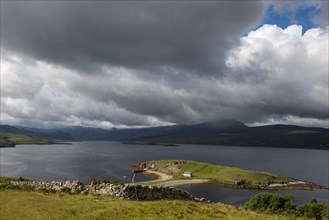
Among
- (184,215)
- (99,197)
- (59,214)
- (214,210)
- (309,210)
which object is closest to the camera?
(59,214)

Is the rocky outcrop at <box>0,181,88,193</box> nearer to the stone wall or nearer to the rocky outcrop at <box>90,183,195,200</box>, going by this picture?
the stone wall

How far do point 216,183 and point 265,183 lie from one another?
30.4 meters

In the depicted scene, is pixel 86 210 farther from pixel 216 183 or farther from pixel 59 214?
pixel 216 183

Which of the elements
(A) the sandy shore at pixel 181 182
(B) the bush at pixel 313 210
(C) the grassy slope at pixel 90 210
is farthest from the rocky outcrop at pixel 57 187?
(A) the sandy shore at pixel 181 182

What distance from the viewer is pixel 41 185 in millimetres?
47031

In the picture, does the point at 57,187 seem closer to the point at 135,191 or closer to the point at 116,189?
the point at 116,189

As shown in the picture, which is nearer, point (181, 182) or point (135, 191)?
point (135, 191)

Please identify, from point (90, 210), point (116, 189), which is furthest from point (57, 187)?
point (90, 210)

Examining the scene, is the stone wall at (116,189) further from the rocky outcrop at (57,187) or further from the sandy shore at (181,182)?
the sandy shore at (181,182)

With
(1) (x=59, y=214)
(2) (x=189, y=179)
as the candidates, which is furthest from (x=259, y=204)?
(2) (x=189, y=179)

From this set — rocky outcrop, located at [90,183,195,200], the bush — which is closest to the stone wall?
rocky outcrop, located at [90,183,195,200]

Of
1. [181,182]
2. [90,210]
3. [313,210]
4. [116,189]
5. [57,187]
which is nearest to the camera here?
[90,210]

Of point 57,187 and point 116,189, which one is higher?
point 116,189

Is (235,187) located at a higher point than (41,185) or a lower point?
lower
